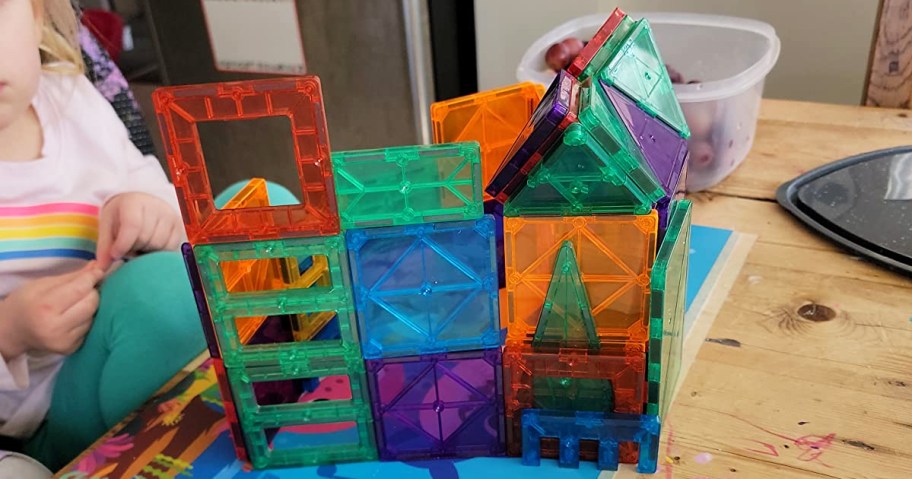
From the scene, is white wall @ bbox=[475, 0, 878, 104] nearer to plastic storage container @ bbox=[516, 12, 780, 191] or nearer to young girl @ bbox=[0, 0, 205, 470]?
plastic storage container @ bbox=[516, 12, 780, 191]

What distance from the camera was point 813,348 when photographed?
53cm

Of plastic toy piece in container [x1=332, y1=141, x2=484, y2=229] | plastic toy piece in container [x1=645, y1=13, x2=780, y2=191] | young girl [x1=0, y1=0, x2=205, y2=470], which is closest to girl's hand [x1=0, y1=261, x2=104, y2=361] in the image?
young girl [x1=0, y1=0, x2=205, y2=470]

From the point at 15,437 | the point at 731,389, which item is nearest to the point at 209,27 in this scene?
→ the point at 15,437

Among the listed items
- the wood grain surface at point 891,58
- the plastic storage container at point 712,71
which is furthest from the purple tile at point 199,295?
the wood grain surface at point 891,58

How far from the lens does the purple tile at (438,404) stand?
44 centimetres

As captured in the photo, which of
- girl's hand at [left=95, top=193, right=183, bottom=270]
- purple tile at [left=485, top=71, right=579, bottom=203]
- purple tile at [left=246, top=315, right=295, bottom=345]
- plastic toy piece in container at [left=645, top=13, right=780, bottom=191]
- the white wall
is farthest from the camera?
the white wall

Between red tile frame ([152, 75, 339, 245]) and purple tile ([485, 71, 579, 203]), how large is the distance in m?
0.09

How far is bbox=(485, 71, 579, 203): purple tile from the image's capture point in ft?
1.22

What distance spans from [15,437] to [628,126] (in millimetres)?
560

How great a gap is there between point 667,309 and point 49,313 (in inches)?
17.3

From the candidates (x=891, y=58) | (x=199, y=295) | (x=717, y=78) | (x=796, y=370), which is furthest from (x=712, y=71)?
(x=199, y=295)

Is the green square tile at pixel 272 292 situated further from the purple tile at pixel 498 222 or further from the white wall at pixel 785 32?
the white wall at pixel 785 32

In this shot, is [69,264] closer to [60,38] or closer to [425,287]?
[60,38]

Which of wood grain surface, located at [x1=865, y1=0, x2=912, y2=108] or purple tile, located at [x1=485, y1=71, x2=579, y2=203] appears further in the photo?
wood grain surface, located at [x1=865, y1=0, x2=912, y2=108]
